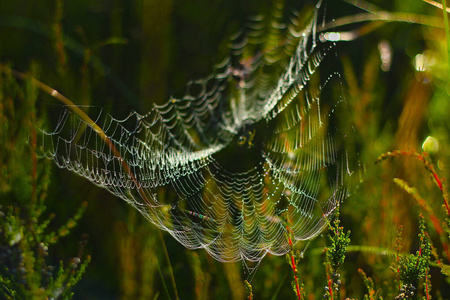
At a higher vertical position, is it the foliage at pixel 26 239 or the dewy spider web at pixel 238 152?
the dewy spider web at pixel 238 152

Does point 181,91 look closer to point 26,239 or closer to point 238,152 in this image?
point 238,152

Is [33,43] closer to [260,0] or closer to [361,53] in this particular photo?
[260,0]

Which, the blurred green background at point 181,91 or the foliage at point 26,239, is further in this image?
the blurred green background at point 181,91

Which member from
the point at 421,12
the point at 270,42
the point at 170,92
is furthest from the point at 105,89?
the point at 421,12

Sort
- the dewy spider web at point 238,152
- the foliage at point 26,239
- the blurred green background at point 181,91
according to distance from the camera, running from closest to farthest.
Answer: the foliage at point 26,239
the blurred green background at point 181,91
the dewy spider web at point 238,152

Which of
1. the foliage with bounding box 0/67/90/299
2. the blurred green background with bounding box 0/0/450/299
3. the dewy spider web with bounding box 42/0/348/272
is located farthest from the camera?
the dewy spider web with bounding box 42/0/348/272

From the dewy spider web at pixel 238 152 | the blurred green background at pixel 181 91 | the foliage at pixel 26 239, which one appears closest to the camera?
the foliage at pixel 26 239
